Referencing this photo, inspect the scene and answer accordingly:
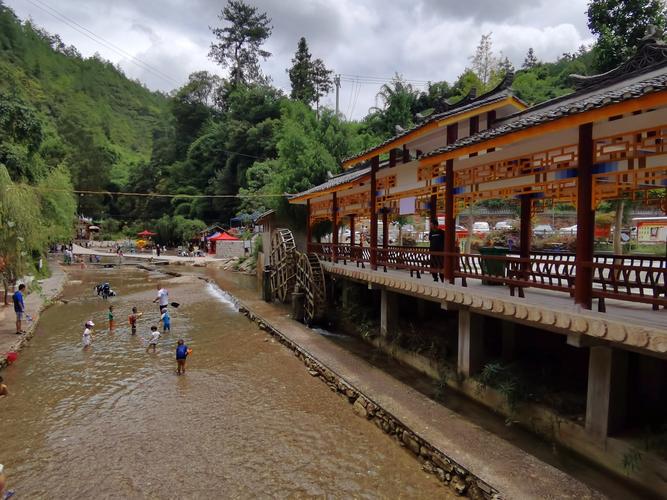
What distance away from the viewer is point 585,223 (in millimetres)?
6379

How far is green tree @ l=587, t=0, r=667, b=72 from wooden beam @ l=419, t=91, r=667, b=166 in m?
18.1

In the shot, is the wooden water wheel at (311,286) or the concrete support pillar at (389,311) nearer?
the concrete support pillar at (389,311)

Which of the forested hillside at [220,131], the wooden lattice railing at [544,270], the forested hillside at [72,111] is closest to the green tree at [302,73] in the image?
the forested hillside at [220,131]

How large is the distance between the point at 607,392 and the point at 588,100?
174 inches

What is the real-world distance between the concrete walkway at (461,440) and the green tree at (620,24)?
20248 mm

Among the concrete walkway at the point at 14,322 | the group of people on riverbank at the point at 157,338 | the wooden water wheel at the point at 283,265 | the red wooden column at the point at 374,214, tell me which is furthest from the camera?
the wooden water wheel at the point at 283,265

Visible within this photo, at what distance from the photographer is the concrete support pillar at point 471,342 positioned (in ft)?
29.2

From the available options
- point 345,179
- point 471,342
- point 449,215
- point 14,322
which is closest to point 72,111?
point 14,322

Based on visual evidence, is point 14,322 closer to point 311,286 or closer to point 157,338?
point 157,338

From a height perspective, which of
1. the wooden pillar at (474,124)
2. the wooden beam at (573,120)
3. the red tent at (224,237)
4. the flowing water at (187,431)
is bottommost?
the flowing water at (187,431)

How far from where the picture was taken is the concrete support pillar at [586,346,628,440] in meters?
6.20

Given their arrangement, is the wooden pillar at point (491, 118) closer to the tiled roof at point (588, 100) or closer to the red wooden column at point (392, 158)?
the tiled roof at point (588, 100)

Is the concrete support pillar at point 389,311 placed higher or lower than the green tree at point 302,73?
lower

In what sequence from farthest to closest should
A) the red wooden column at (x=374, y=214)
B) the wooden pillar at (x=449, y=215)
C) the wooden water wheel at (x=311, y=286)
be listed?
1. the wooden water wheel at (x=311, y=286)
2. the red wooden column at (x=374, y=214)
3. the wooden pillar at (x=449, y=215)
